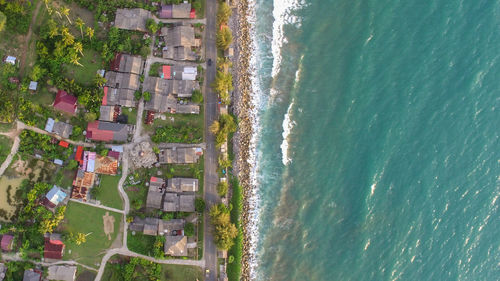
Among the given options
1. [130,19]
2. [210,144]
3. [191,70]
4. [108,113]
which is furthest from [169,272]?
[130,19]

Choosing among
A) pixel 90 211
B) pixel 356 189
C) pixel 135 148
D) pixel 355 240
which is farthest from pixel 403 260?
pixel 90 211

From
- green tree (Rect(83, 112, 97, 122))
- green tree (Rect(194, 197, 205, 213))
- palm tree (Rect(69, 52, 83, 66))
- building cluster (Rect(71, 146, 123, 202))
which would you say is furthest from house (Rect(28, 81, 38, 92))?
green tree (Rect(194, 197, 205, 213))

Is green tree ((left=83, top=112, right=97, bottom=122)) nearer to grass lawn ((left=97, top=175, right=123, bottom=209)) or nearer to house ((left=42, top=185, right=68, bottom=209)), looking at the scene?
grass lawn ((left=97, top=175, right=123, bottom=209))

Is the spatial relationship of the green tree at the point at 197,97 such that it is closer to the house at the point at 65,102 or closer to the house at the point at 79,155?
the house at the point at 65,102

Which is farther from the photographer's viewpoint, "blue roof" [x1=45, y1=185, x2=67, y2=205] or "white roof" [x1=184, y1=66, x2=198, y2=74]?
"white roof" [x1=184, y1=66, x2=198, y2=74]

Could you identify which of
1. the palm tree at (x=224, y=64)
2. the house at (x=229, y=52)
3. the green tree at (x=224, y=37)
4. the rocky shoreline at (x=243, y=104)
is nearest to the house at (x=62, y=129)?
the palm tree at (x=224, y=64)
